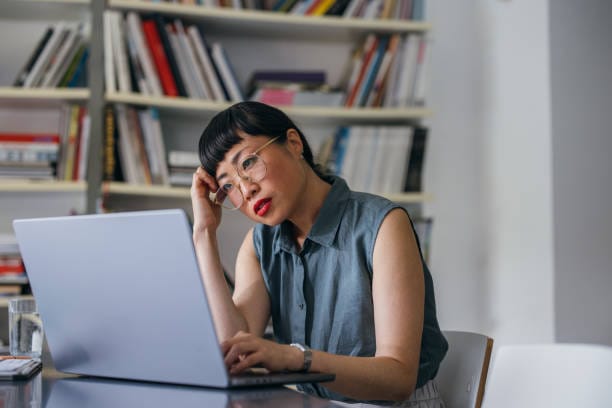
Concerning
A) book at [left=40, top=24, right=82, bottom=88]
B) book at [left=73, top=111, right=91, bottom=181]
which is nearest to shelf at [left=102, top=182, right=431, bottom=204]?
book at [left=73, top=111, right=91, bottom=181]

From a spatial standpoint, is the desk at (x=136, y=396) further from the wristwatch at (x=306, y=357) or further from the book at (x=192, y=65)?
the book at (x=192, y=65)

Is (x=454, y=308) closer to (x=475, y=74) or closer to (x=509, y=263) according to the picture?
(x=509, y=263)

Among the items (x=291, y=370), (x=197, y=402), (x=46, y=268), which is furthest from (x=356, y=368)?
(x=46, y=268)

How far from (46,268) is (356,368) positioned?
1.49 ft

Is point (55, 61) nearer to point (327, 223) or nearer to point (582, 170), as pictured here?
point (327, 223)

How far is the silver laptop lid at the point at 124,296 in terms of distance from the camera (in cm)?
86

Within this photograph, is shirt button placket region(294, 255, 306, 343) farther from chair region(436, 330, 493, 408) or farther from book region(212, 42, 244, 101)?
book region(212, 42, 244, 101)

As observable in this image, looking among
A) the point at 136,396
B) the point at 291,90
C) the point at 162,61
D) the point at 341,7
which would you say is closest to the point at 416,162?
the point at 291,90

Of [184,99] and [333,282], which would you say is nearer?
[333,282]

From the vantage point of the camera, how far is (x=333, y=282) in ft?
4.61

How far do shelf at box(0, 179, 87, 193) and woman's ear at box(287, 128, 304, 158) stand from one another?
1331mm

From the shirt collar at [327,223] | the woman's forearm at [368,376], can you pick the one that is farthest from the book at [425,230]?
the woman's forearm at [368,376]

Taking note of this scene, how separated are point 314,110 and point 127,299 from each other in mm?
1952

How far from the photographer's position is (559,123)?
2623mm
